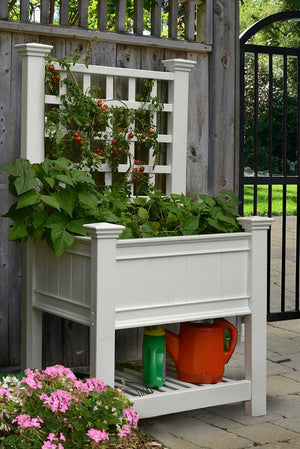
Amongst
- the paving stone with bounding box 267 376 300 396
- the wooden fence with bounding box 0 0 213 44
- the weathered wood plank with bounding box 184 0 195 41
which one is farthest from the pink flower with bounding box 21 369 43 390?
the weathered wood plank with bounding box 184 0 195 41

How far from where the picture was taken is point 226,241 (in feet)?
11.1

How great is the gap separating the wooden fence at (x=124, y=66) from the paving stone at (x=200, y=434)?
0.77 metres

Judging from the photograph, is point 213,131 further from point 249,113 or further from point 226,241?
point 249,113

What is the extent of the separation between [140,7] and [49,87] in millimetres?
702

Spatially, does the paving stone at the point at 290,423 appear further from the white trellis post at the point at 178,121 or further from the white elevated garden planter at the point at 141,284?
the white trellis post at the point at 178,121

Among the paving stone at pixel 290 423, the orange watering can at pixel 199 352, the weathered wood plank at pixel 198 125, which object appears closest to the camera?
the paving stone at pixel 290 423

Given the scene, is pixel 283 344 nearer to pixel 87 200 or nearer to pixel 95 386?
pixel 87 200

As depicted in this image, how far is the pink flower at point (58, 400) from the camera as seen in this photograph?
95.5 inches

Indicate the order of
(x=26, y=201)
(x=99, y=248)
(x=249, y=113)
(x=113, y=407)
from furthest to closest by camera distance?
1. (x=249, y=113)
2. (x=26, y=201)
3. (x=99, y=248)
4. (x=113, y=407)

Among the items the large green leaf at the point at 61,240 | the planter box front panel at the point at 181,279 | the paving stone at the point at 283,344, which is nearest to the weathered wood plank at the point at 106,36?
the large green leaf at the point at 61,240

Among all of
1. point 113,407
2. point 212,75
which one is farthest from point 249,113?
point 113,407

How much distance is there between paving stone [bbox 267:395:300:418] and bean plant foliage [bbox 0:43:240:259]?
82 centimetres

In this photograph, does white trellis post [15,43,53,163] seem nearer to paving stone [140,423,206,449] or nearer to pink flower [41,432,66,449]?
paving stone [140,423,206,449]

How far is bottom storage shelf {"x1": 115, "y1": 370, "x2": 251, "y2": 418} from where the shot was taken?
10.5ft
